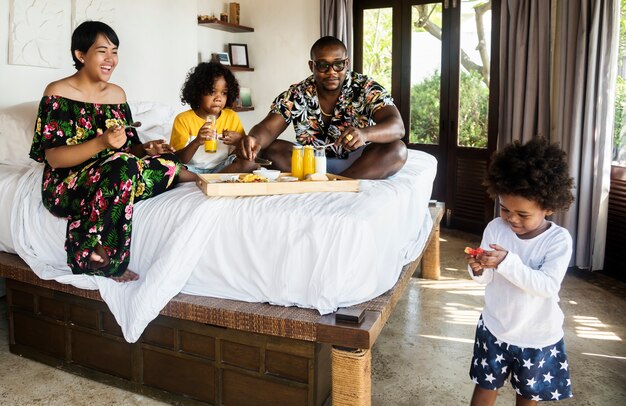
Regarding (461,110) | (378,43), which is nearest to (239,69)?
(378,43)

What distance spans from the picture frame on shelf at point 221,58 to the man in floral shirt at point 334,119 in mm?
2547

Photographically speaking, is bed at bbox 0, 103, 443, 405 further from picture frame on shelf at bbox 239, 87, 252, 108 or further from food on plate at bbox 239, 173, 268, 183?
picture frame on shelf at bbox 239, 87, 252, 108

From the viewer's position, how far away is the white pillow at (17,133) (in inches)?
107

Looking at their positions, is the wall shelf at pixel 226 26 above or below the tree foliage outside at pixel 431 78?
above

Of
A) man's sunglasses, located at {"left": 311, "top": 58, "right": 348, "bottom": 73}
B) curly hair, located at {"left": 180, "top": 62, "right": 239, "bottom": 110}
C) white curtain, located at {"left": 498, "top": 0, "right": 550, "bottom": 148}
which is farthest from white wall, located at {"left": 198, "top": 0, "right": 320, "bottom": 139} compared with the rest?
man's sunglasses, located at {"left": 311, "top": 58, "right": 348, "bottom": 73}

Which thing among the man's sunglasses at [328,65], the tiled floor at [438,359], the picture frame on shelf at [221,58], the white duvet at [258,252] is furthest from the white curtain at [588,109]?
the picture frame on shelf at [221,58]

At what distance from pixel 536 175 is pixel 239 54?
4.36 meters

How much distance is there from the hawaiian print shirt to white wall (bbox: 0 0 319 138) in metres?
1.43

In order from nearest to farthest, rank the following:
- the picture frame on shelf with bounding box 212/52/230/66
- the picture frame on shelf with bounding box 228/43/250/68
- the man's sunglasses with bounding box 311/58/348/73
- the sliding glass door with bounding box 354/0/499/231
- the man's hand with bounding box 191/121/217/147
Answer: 1. the man's hand with bounding box 191/121/217/147
2. the man's sunglasses with bounding box 311/58/348/73
3. the sliding glass door with bounding box 354/0/499/231
4. the picture frame on shelf with bounding box 212/52/230/66
5. the picture frame on shelf with bounding box 228/43/250/68

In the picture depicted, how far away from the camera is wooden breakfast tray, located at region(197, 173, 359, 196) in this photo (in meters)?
1.92

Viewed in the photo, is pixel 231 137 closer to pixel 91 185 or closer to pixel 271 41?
pixel 91 185

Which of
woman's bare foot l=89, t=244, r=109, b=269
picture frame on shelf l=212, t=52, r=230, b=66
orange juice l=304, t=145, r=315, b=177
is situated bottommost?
woman's bare foot l=89, t=244, r=109, b=269

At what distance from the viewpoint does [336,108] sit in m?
2.77

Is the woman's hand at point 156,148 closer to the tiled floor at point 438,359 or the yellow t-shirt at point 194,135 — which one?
the yellow t-shirt at point 194,135
